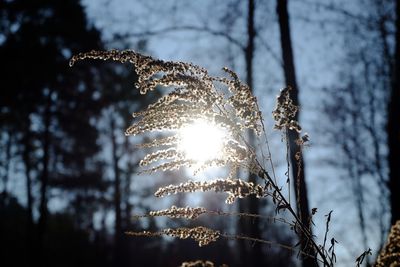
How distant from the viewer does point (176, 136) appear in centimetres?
265

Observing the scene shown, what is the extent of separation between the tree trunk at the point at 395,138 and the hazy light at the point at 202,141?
504 centimetres

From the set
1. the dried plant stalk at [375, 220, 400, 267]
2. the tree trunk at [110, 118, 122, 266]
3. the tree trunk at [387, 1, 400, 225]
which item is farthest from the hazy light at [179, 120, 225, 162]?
the tree trunk at [110, 118, 122, 266]

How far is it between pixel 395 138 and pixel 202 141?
5.50m

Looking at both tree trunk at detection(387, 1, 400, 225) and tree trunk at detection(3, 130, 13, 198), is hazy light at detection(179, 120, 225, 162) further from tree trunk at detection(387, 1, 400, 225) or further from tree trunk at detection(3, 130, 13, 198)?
tree trunk at detection(3, 130, 13, 198)

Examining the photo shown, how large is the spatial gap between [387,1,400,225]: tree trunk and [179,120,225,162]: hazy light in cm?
504

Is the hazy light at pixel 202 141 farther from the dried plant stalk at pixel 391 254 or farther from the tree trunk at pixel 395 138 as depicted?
the tree trunk at pixel 395 138

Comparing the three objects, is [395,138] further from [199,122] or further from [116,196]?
[116,196]

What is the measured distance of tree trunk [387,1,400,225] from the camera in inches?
259

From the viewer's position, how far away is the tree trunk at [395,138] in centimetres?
659

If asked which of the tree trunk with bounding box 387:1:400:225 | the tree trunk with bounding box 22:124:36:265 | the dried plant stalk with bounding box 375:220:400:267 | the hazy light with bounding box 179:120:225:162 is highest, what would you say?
the tree trunk with bounding box 22:124:36:265

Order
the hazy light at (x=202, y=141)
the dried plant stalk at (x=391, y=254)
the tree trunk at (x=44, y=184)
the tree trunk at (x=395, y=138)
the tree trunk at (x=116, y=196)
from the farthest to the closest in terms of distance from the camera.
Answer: the tree trunk at (x=116, y=196), the tree trunk at (x=44, y=184), the tree trunk at (x=395, y=138), the hazy light at (x=202, y=141), the dried plant stalk at (x=391, y=254)

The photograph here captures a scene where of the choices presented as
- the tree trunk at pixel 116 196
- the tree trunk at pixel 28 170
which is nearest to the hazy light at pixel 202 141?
the tree trunk at pixel 28 170

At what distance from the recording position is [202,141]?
2543 millimetres

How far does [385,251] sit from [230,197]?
86 centimetres
